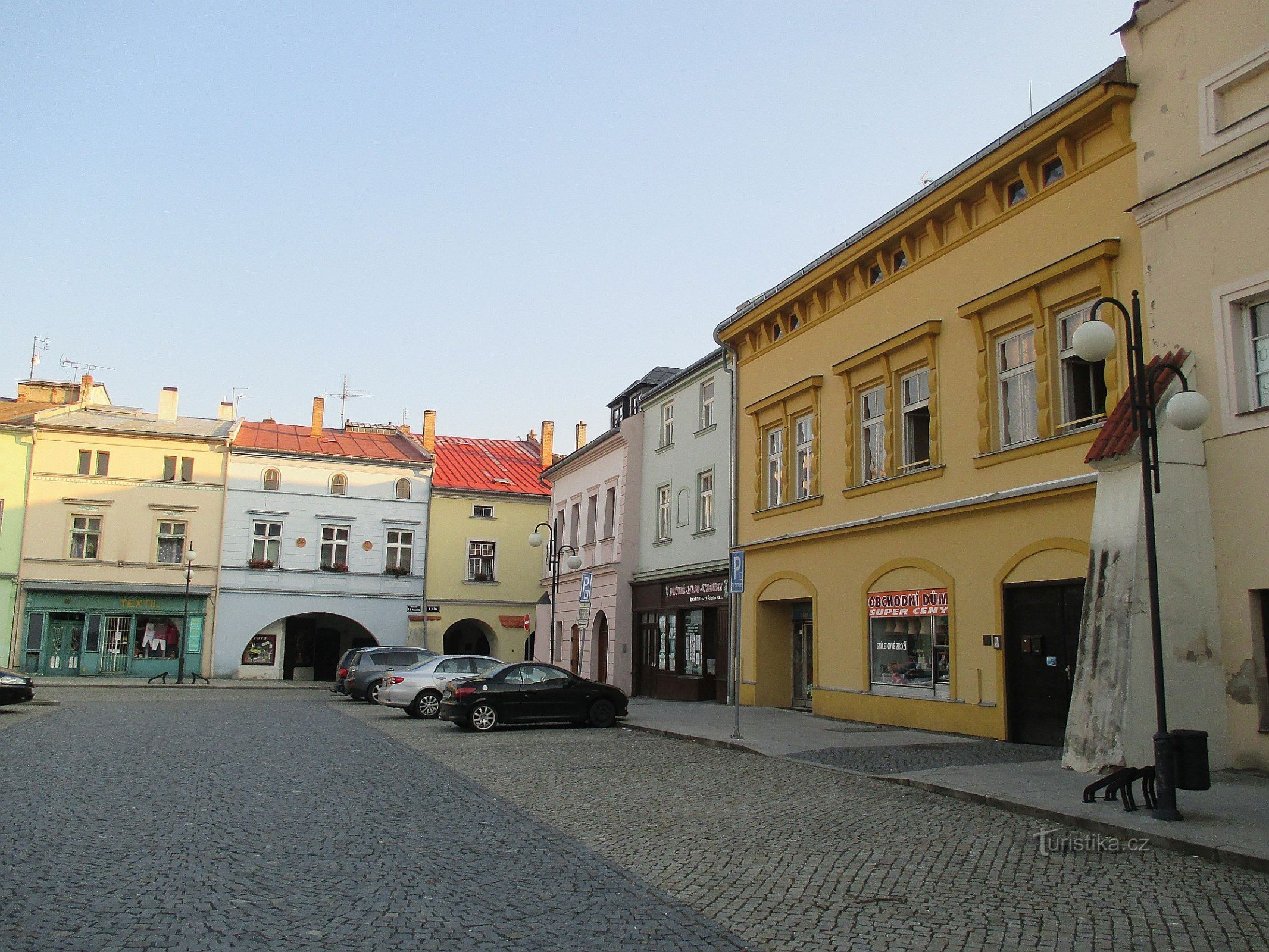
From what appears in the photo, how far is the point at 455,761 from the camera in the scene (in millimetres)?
15555

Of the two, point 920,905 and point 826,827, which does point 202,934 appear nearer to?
point 920,905

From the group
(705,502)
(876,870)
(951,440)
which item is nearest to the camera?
(876,870)

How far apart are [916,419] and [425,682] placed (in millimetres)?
12985

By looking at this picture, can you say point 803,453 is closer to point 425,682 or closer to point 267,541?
point 425,682

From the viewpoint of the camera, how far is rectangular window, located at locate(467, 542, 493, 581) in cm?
5062

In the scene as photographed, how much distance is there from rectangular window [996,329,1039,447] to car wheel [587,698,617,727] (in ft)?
32.4

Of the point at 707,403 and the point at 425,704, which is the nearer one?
the point at 425,704

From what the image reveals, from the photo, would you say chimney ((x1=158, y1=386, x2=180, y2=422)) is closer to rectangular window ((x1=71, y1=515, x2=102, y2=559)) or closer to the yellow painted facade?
rectangular window ((x1=71, y1=515, x2=102, y2=559))

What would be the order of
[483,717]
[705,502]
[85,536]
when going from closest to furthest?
1. [483,717]
2. [705,502]
3. [85,536]

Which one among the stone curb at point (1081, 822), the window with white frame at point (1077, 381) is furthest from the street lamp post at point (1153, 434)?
the window with white frame at point (1077, 381)

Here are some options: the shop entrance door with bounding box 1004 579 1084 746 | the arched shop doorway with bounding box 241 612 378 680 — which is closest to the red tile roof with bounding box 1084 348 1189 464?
the shop entrance door with bounding box 1004 579 1084 746

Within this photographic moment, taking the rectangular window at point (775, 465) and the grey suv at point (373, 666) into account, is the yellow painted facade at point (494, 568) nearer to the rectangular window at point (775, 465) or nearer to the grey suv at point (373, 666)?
the grey suv at point (373, 666)

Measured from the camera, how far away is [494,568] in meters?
51.0

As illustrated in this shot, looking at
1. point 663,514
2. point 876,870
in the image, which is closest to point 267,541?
point 663,514
